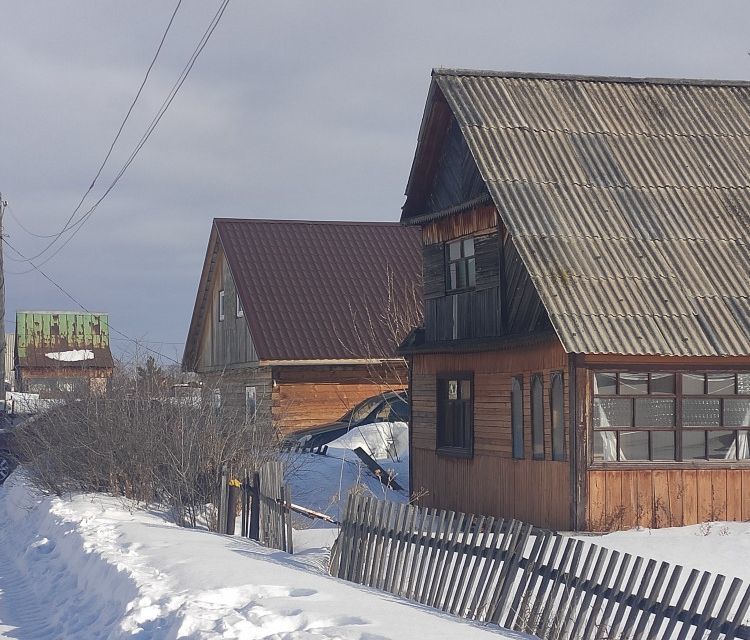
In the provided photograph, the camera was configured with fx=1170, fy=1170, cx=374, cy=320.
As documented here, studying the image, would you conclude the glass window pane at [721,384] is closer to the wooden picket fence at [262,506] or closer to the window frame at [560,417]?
the window frame at [560,417]

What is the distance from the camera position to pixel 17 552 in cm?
1525

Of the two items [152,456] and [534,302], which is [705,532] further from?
[152,456]

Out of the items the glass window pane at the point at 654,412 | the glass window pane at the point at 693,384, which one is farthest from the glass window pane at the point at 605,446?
the glass window pane at the point at 693,384

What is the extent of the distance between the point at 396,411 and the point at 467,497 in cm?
934

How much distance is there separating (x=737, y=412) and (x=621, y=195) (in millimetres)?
3958

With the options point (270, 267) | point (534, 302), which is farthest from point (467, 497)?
point (270, 267)

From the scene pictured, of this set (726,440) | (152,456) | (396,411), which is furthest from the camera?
(396,411)

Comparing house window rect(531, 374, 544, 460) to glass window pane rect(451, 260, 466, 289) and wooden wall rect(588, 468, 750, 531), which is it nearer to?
wooden wall rect(588, 468, 750, 531)

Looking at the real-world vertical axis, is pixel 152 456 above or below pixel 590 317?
below

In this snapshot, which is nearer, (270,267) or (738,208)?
(738,208)

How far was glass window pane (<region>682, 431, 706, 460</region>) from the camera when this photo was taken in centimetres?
1627

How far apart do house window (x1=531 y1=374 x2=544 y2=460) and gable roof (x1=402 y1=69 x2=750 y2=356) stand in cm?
169

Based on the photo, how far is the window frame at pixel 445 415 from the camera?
1928cm

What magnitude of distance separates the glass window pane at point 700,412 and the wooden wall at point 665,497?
0.65 meters
